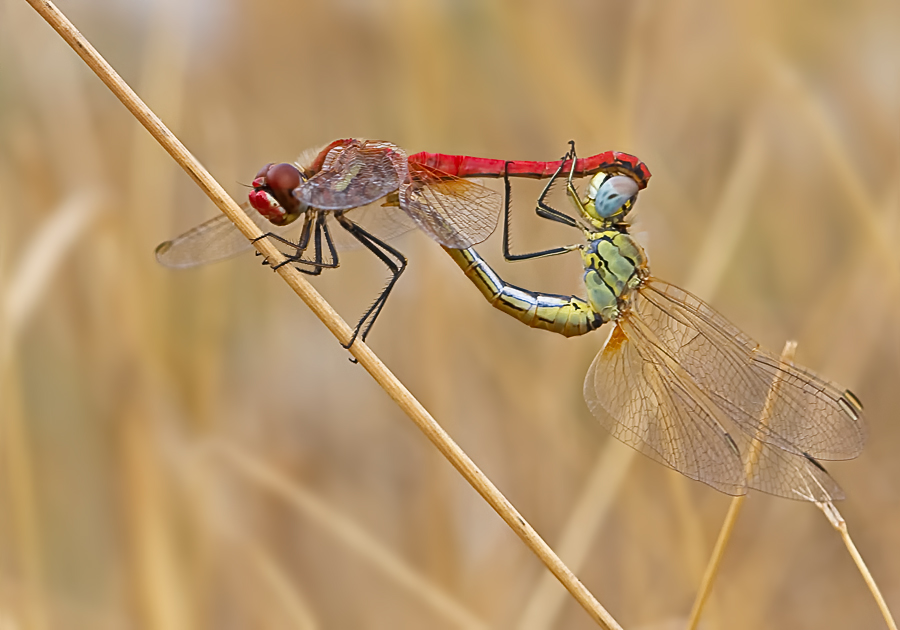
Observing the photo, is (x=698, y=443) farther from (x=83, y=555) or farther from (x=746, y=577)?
(x=83, y=555)

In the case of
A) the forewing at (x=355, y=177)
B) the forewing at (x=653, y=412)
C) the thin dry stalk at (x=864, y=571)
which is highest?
the forewing at (x=355, y=177)

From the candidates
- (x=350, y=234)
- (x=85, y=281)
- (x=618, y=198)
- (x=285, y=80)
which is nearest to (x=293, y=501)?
(x=350, y=234)

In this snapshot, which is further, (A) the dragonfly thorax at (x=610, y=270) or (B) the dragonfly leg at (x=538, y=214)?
(A) the dragonfly thorax at (x=610, y=270)

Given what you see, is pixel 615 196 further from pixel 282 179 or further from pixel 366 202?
pixel 282 179

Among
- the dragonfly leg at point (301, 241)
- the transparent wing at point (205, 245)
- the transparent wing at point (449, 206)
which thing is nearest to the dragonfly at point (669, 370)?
the transparent wing at point (449, 206)

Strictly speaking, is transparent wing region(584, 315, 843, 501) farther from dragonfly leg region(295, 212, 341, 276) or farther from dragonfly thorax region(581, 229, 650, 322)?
dragonfly leg region(295, 212, 341, 276)

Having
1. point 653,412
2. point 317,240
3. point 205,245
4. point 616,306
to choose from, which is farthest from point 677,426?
point 205,245

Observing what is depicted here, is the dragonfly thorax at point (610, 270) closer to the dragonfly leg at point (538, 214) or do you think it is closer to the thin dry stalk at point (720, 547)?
the dragonfly leg at point (538, 214)
